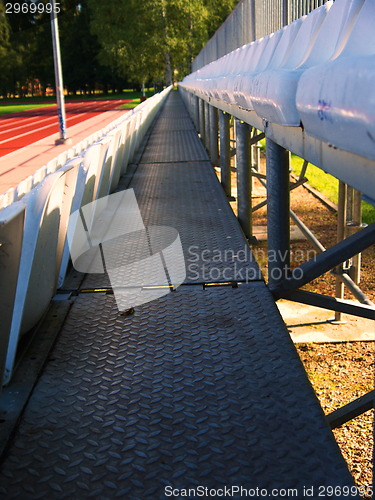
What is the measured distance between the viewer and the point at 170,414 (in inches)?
102

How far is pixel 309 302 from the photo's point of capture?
13.6 ft

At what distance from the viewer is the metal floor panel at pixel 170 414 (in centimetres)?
221

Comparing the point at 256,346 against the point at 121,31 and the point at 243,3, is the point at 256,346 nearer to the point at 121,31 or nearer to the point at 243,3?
the point at 243,3

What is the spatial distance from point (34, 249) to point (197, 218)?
3.00 metres

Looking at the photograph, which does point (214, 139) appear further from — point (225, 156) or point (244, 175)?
point (244, 175)

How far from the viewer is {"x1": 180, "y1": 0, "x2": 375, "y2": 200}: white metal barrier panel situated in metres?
1.65

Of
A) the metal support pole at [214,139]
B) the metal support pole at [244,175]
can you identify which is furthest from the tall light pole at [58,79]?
the metal support pole at [244,175]

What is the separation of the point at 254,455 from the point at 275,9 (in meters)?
3.99

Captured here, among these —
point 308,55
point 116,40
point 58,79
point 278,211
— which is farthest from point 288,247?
point 116,40

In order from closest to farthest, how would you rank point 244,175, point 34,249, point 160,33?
point 34,249, point 244,175, point 160,33

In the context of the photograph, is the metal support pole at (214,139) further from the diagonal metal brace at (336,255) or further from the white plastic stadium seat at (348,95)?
the white plastic stadium seat at (348,95)

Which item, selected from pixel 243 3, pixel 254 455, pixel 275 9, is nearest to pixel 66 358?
pixel 254 455

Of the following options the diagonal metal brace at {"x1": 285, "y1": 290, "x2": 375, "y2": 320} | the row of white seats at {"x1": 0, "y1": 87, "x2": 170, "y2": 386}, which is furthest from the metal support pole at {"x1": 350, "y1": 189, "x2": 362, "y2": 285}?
the row of white seats at {"x1": 0, "y1": 87, "x2": 170, "y2": 386}

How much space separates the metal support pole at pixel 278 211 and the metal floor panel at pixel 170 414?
0.44m
